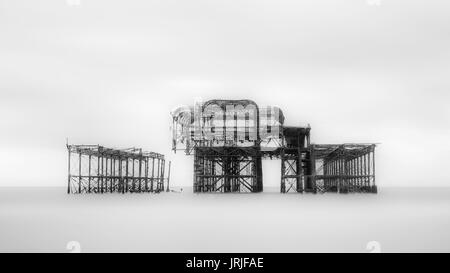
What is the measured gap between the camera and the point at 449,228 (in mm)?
33094

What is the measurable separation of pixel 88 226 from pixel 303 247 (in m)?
14.3

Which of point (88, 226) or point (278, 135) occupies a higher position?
point (278, 135)

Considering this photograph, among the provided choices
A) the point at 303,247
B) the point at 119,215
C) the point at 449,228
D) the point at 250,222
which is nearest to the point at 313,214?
the point at 250,222

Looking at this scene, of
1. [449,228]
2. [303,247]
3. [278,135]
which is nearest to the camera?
[303,247]

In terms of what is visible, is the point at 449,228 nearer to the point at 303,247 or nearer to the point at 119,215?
the point at 303,247
